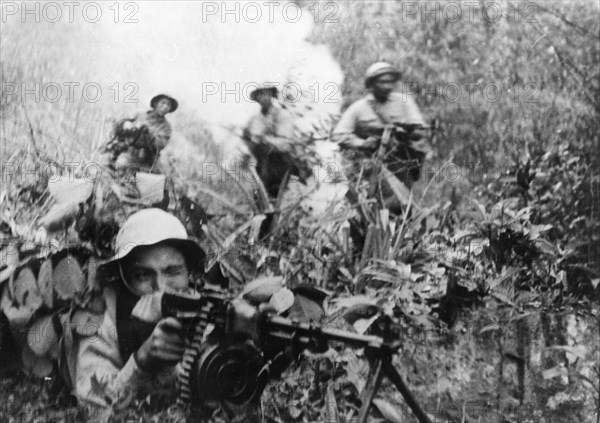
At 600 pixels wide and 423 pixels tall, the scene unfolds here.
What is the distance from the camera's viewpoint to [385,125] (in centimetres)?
296

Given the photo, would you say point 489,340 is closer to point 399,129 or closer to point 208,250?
point 399,129

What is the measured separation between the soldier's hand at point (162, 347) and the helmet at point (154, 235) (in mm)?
247

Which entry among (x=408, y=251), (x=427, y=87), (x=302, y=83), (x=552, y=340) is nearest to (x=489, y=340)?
(x=552, y=340)

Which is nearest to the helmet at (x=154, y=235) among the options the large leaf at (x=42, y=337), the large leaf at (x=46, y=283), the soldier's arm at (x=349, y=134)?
the large leaf at (x=46, y=283)

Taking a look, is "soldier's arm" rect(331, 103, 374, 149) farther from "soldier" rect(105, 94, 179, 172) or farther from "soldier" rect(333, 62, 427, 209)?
"soldier" rect(105, 94, 179, 172)

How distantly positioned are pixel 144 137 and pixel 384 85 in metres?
1.00

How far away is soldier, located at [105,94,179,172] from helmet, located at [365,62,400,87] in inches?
31.0

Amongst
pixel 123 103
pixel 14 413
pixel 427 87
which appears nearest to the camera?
pixel 14 413

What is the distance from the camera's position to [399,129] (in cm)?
296

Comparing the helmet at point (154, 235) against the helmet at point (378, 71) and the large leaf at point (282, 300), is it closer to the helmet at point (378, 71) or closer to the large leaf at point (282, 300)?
the large leaf at point (282, 300)

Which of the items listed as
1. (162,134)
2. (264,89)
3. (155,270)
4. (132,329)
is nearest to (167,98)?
(162,134)

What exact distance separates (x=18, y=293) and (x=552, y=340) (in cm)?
211

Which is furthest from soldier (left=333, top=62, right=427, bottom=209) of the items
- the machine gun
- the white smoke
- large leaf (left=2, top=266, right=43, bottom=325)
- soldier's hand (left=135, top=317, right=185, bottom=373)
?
large leaf (left=2, top=266, right=43, bottom=325)

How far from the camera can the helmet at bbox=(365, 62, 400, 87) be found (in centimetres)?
297
